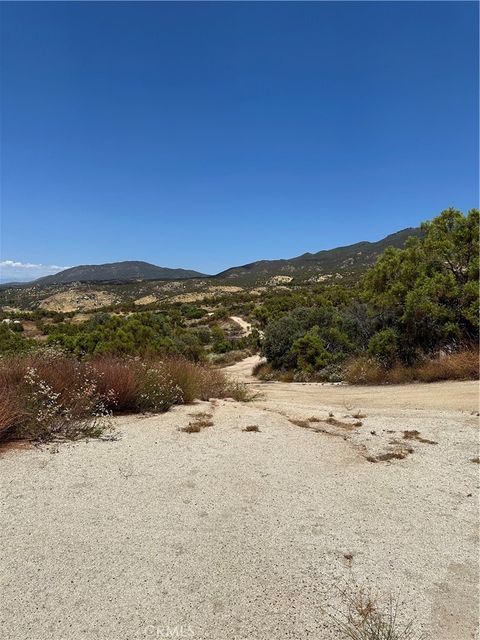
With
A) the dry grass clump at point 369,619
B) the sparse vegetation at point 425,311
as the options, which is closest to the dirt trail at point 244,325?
the sparse vegetation at point 425,311

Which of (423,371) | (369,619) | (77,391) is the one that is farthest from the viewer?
(423,371)

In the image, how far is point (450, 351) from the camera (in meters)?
12.6

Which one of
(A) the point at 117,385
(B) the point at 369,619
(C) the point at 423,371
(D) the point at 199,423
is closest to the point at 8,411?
(A) the point at 117,385

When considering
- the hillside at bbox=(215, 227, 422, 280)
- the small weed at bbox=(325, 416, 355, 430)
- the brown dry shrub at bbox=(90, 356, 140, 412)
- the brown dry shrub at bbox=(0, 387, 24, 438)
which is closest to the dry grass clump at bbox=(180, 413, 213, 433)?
the brown dry shrub at bbox=(90, 356, 140, 412)

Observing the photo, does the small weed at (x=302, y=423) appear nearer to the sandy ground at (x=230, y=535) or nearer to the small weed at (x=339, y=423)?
the small weed at (x=339, y=423)

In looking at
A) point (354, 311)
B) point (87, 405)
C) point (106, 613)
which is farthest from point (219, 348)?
point (106, 613)

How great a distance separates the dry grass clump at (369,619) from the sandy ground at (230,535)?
0.07m

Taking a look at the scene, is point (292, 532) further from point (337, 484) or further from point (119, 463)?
point (119, 463)

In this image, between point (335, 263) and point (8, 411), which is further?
point (335, 263)

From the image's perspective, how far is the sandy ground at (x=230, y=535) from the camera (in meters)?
2.69

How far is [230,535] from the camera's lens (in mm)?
3604

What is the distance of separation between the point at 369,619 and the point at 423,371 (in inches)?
403

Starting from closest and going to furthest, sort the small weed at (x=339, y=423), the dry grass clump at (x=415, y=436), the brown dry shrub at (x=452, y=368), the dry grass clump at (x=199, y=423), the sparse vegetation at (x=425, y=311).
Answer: the dry grass clump at (x=415, y=436)
the dry grass clump at (x=199, y=423)
the small weed at (x=339, y=423)
the brown dry shrub at (x=452, y=368)
the sparse vegetation at (x=425, y=311)

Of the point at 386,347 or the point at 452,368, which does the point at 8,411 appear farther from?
the point at 386,347
